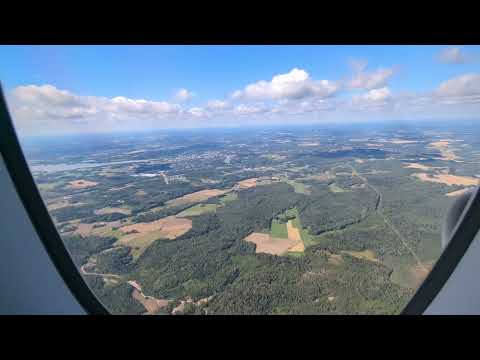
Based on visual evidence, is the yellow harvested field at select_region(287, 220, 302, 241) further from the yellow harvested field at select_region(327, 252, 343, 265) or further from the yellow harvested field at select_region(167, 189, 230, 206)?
the yellow harvested field at select_region(167, 189, 230, 206)

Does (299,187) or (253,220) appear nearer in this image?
(253,220)

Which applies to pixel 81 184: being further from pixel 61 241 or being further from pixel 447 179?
pixel 447 179

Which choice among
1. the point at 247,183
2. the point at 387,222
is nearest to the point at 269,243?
the point at 387,222

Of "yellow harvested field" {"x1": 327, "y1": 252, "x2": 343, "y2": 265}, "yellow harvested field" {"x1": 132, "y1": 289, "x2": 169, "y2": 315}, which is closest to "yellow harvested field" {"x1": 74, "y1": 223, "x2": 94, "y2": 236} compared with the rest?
"yellow harvested field" {"x1": 132, "y1": 289, "x2": 169, "y2": 315}

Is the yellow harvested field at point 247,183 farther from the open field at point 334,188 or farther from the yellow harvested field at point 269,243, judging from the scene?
the yellow harvested field at point 269,243

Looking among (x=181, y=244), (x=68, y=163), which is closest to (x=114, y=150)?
(x=68, y=163)

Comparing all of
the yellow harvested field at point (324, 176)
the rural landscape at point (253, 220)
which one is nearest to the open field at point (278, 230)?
the rural landscape at point (253, 220)
